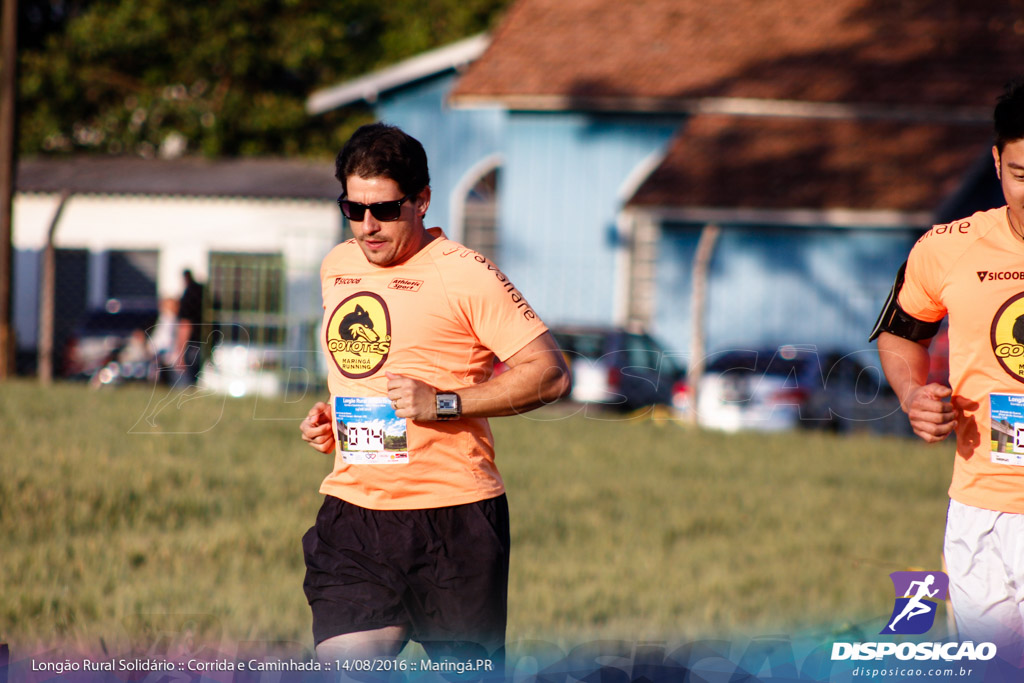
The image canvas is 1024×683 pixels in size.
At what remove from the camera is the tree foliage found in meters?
37.9

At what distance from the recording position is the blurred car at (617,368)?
51.0 feet

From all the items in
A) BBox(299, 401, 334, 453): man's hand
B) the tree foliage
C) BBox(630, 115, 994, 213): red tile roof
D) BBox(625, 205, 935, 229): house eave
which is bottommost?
BBox(299, 401, 334, 453): man's hand

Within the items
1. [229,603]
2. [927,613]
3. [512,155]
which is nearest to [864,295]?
[512,155]

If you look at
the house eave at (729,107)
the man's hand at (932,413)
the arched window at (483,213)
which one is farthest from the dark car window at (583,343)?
the man's hand at (932,413)

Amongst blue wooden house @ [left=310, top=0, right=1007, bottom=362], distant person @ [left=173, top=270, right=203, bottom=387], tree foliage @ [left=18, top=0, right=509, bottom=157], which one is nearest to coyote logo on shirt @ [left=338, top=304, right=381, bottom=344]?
distant person @ [left=173, top=270, right=203, bottom=387]

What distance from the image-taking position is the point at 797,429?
15781 millimetres

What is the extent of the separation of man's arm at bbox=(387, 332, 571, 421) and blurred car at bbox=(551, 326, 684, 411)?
36.6ft

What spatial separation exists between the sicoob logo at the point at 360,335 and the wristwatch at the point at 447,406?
23 centimetres

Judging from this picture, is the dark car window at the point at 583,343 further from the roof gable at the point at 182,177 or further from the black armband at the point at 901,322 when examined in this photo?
the black armband at the point at 901,322

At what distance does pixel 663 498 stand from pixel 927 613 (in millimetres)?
7190

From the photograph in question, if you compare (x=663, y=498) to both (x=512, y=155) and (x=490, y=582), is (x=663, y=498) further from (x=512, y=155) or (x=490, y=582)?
(x=512, y=155)

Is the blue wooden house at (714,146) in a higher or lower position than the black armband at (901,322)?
higher

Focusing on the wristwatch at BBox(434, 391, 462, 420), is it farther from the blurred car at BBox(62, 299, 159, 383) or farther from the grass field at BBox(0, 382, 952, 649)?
the blurred car at BBox(62, 299, 159, 383)

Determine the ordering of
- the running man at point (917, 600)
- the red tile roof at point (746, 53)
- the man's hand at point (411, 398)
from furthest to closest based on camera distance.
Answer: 1. the red tile roof at point (746, 53)
2. the running man at point (917, 600)
3. the man's hand at point (411, 398)
